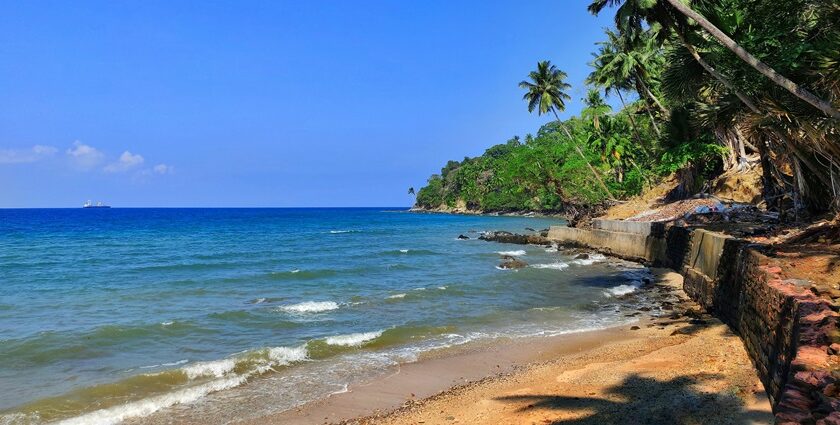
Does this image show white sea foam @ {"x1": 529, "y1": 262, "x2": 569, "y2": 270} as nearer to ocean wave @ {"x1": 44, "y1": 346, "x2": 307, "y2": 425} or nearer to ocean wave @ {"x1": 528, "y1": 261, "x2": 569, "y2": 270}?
ocean wave @ {"x1": 528, "y1": 261, "x2": 569, "y2": 270}

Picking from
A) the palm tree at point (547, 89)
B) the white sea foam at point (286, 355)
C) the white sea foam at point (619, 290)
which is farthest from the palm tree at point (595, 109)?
the white sea foam at point (286, 355)

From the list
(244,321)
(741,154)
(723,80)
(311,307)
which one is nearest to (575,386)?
(723,80)

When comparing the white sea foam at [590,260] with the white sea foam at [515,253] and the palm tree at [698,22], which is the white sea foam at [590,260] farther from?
the palm tree at [698,22]

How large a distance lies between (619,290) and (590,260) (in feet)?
33.8

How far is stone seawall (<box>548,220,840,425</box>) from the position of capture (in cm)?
482

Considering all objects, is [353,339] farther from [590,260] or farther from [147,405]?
[590,260]

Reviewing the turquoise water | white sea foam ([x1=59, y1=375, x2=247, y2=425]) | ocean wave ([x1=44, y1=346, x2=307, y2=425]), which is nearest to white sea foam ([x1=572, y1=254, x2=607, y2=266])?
the turquoise water

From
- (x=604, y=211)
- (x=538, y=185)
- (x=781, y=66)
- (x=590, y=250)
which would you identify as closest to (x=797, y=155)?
(x=781, y=66)

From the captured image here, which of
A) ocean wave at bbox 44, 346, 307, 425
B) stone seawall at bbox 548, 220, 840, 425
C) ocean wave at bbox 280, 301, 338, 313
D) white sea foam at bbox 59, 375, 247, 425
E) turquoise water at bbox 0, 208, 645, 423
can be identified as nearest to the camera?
stone seawall at bbox 548, 220, 840, 425

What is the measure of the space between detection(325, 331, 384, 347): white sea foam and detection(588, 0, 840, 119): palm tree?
10818mm

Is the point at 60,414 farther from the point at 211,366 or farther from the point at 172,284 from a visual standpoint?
the point at 172,284

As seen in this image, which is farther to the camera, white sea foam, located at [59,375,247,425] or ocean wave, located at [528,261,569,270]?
ocean wave, located at [528,261,569,270]

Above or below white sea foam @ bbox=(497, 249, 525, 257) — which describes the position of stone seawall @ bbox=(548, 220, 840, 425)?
above

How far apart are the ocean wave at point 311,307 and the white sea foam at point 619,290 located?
9.88 meters
